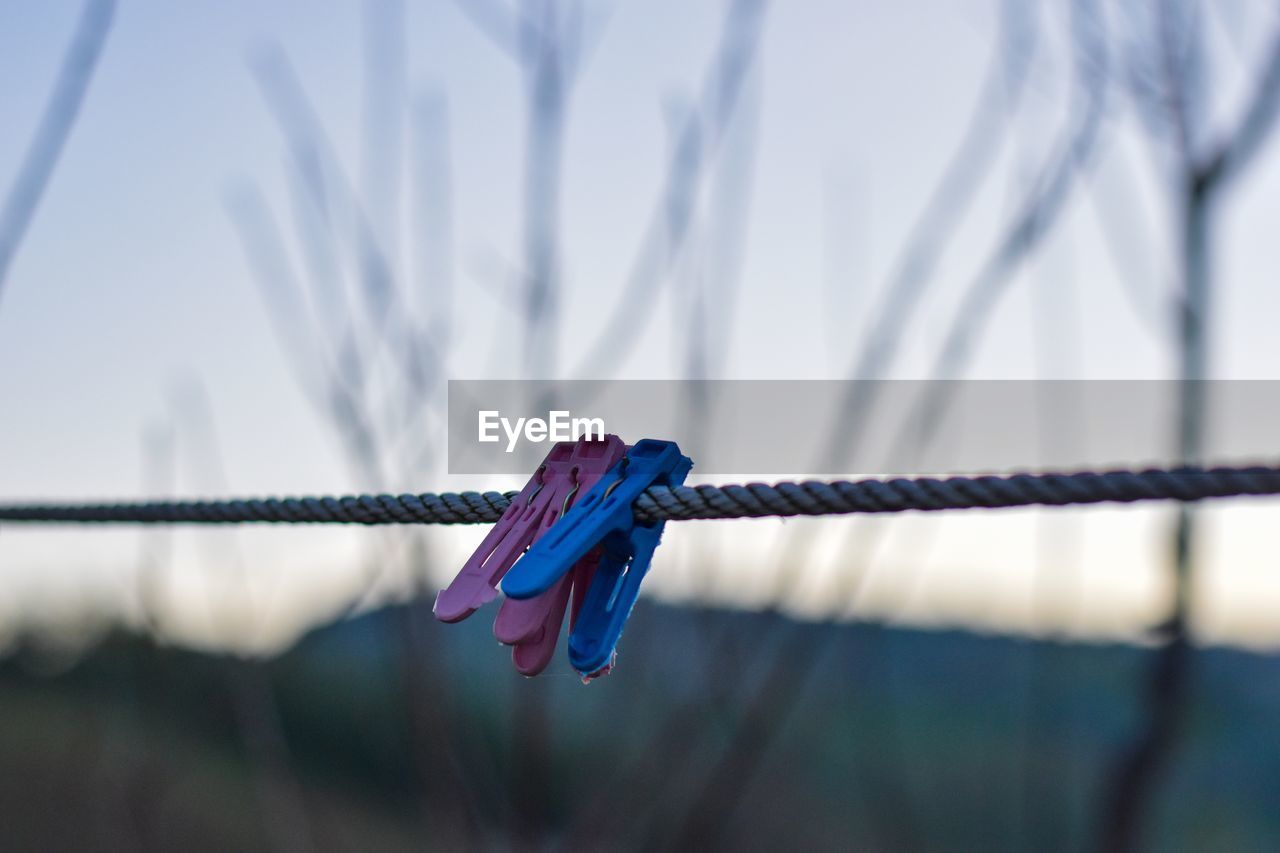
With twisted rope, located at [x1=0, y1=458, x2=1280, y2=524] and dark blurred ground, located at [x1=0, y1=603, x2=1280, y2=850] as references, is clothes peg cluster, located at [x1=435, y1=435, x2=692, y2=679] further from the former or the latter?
dark blurred ground, located at [x1=0, y1=603, x2=1280, y2=850]

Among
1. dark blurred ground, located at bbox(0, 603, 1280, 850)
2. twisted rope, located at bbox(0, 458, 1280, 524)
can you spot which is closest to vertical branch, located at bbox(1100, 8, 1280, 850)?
dark blurred ground, located at bbox(0, 603, 1280, 850)

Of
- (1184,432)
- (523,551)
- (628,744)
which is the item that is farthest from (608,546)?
(628,744)

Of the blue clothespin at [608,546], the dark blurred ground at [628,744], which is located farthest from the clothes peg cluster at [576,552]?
the dark blurred ground at [628,744]

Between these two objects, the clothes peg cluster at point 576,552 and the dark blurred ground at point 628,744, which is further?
the dark blurred ground at point 628,744

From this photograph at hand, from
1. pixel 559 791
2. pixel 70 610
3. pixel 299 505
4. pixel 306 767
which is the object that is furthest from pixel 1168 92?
pixel 306 767

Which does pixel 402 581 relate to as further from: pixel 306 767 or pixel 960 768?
pixel 306 767

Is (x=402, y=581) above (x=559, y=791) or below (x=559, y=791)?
above

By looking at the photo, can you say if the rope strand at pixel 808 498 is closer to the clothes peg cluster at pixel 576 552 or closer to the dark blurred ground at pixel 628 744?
the clothes peg cluster at pixel 576 552
